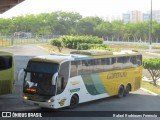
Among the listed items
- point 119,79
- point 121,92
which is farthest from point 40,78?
point 121,92

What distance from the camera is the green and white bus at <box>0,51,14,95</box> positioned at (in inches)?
756

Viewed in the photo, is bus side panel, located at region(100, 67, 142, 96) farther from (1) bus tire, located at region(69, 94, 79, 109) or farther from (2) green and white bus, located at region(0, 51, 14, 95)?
(2) green and white bus, located at region(0, 51, 14, 95)

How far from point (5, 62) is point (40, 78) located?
14.0 ft

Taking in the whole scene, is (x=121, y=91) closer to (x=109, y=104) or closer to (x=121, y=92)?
(x=121, y=92)

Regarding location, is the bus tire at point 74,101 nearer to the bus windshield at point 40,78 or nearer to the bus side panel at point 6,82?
the bus windshield at point 40,78

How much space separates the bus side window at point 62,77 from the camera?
52.4 feet

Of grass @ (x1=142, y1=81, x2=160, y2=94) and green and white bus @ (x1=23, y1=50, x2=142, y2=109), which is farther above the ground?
green and white bus @ (x1=23, y1=50, x2=142, y2=109)

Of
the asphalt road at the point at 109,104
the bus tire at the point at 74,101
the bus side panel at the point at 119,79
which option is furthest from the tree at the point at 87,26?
the bus tire at the point at 74,101

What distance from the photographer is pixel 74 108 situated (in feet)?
55.7

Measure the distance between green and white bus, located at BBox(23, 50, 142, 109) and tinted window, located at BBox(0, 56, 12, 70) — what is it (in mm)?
3080

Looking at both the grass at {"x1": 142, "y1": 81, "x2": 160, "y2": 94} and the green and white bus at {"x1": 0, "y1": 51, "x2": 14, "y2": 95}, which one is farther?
the grass at {"x1": 142, "y1": 81, "x2": 160, "y2": 94}

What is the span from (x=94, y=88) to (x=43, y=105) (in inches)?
156

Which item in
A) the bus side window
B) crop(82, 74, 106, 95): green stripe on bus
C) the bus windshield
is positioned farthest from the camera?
crop(82, 74, 106, 95): green stripe on bus

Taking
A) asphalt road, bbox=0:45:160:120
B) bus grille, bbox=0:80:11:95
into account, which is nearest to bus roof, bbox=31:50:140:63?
asphalt road, bbox=0:45:160:120
